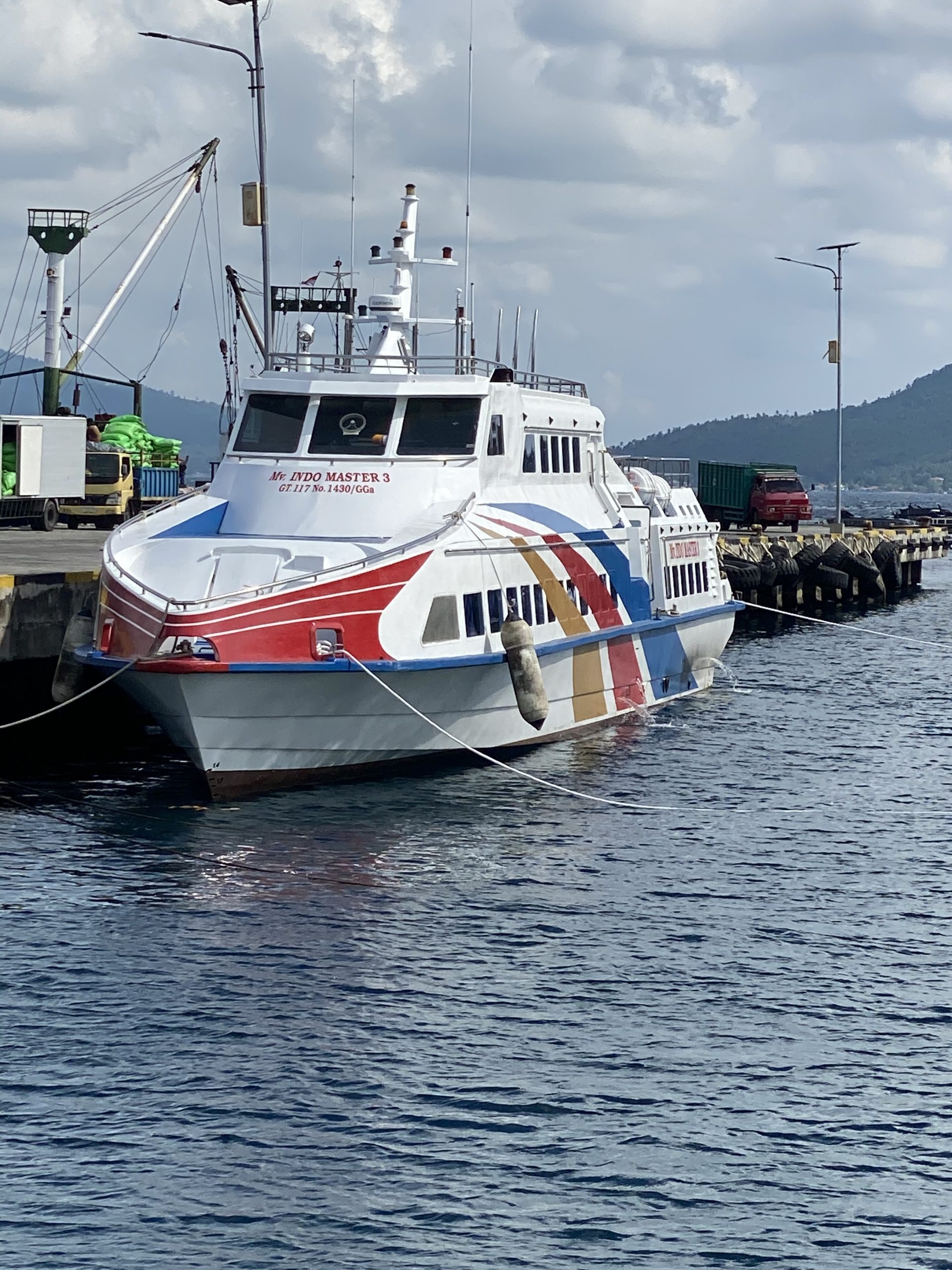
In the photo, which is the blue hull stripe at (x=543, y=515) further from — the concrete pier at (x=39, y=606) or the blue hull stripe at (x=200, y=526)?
the concrete pier at (x=39, y=606)

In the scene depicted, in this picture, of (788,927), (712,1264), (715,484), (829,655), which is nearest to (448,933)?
(788,927)

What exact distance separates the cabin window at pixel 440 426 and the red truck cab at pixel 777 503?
44845mm

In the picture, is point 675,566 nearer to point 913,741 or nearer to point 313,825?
point 913,741

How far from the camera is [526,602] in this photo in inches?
976

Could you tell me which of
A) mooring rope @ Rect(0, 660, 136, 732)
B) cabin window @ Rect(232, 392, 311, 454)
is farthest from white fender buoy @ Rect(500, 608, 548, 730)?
mooring rope @ Rect(0, 660, 136, 732)

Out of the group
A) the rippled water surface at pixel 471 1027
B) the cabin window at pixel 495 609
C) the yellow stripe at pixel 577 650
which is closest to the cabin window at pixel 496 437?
the yellow stripe at pixel 577 650

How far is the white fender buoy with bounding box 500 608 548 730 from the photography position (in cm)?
2300

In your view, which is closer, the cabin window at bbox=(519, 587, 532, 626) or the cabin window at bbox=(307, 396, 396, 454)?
the cabin window at bbox=(519, 587, 532, 626)

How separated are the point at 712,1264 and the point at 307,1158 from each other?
3086 millimetres

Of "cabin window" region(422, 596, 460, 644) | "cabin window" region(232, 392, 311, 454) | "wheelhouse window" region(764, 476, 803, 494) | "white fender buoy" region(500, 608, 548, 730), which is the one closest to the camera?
"cabin window" region(422, 596, 460, 644)

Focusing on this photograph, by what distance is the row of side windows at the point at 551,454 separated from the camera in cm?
2712

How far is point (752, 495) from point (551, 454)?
4289cm

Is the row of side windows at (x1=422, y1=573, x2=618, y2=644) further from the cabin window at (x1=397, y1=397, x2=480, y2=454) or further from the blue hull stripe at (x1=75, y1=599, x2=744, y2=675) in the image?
the cabin window at (x1=397, y1=397, x2=480, y2=454)

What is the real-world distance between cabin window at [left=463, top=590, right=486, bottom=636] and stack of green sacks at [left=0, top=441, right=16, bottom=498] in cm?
2367
